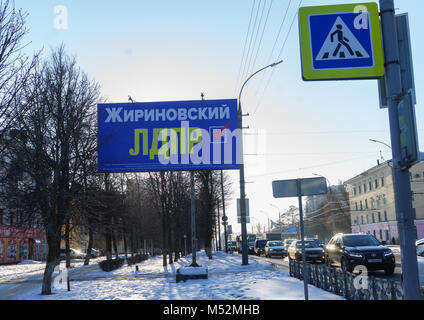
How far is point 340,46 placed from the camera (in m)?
5.39

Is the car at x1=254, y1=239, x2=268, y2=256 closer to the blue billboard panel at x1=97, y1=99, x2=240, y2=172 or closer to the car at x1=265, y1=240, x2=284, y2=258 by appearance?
the car at x1=265, y1=240, x2=284, y2=258

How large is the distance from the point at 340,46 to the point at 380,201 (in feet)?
222

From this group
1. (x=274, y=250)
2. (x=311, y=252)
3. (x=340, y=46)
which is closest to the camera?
(x=340, y=46)

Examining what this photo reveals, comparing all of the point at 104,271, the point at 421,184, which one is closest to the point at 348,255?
the point at 104,271

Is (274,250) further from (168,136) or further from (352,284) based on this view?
(352,284)

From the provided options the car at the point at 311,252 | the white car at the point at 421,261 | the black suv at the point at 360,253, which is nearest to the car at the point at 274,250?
the car at the point at 311,252

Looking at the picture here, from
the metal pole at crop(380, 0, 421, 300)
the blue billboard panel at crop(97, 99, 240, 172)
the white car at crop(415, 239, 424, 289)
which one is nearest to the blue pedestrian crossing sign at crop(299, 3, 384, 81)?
the metal pole at crop(380, 0, 421, 300)

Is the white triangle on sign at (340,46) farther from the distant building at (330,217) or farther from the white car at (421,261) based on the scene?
the distant building at (330,217)

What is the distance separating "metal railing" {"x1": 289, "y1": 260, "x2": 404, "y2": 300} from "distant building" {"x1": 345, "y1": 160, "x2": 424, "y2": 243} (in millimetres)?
49745

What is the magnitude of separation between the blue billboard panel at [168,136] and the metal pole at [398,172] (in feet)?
46.9

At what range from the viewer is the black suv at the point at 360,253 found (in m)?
15.0

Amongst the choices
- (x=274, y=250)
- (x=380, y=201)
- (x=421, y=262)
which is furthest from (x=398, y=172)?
(x=380, y=201)
